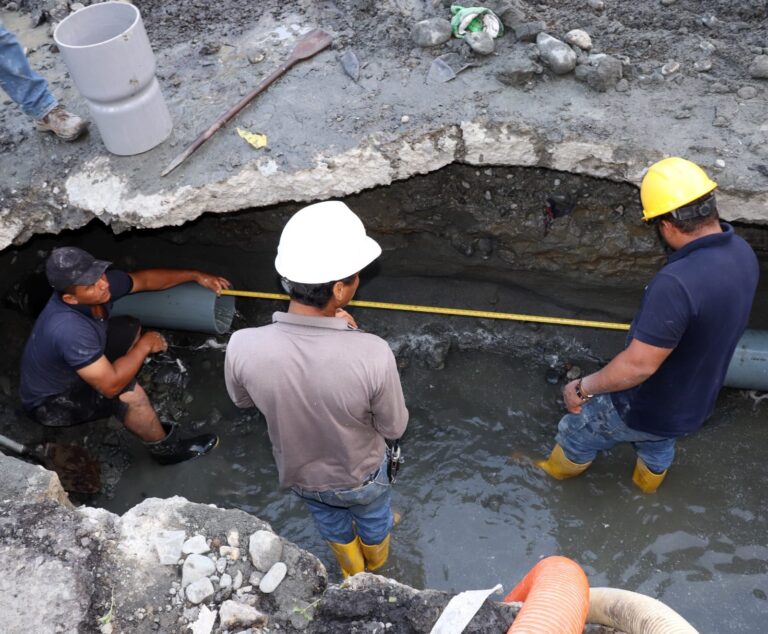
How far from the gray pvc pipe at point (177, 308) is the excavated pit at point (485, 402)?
366 millimetres

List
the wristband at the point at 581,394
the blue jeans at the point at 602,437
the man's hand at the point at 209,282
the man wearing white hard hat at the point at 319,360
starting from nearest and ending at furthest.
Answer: the man wearing white hard hat at the point at 319,360 → the wristband at the point at 581,394 → the blue jeans at the point at 602,437 → the man's hand at the point at 209,282

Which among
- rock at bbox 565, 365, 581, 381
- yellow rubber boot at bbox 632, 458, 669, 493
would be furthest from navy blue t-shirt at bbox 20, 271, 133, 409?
yellow rubber boot at bbox 632, 458, 669, 493

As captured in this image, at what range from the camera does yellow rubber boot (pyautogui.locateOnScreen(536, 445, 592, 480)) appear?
3.66m

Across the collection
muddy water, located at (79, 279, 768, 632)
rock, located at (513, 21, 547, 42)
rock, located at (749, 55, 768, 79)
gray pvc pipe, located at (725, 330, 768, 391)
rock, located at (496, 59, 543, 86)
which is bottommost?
muddy water, located at (79, 279, 768, 632)

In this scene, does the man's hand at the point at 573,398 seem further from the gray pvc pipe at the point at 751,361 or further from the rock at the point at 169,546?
the rock at the point at 169,546

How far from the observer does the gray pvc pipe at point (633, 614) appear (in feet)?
6.98

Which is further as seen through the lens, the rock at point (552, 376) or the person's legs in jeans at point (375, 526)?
the rock at point (552, 376)

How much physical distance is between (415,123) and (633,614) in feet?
8.24

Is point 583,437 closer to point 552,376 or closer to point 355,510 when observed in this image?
point 552,376

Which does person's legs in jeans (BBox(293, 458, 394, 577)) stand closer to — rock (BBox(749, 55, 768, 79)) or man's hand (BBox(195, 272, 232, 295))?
man's hand (BBox(195, 272, 232, 295))

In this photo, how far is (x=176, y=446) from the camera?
4.20m

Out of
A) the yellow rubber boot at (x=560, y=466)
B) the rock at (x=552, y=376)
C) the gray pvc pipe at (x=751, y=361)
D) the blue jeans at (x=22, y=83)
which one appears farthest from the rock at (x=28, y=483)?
the gray pvc pipe at (x=751, y=361)

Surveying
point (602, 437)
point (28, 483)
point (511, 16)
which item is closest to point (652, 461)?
point (602, 437)

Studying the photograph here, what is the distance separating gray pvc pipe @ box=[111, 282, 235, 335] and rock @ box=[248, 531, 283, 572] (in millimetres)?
2092
